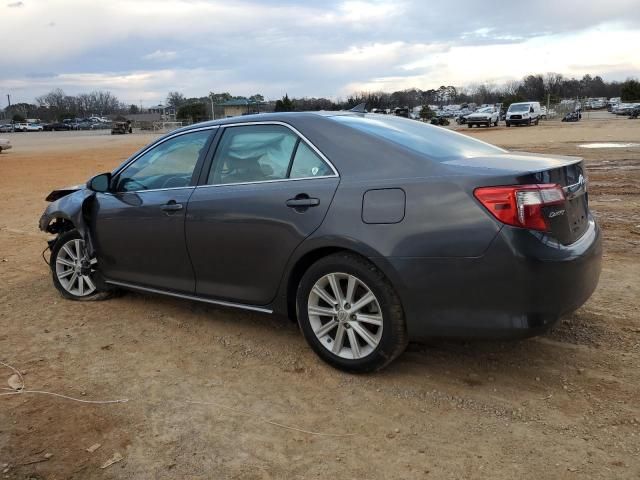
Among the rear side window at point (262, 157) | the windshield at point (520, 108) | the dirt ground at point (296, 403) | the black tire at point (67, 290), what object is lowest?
the dirt ground at point (296, 403)

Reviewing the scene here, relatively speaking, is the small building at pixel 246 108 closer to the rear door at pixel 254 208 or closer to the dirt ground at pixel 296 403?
the rear door at pixel 254 208

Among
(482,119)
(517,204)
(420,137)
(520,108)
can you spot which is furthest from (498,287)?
(520,108)

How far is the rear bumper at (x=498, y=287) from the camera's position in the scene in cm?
311

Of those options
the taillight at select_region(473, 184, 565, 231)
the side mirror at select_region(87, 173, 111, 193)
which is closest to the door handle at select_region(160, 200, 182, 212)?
the side mirror at select_region(87, 173, 111, 193)

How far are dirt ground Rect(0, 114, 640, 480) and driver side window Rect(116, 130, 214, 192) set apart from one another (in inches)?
45.4

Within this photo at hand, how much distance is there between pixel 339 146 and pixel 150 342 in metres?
2.13

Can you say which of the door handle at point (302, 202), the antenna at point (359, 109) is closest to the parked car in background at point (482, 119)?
the antenna at point (359, 109)

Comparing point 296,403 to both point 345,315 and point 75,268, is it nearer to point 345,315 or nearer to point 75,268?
point 345,315

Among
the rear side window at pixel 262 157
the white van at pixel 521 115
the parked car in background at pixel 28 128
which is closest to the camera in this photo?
the rear side window at pixel 262 157

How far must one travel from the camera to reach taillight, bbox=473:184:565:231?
123 inches

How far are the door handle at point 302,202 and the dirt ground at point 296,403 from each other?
110cm

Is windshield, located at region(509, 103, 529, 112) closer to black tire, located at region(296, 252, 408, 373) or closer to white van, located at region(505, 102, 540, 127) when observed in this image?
white van, located at region(505, 102, 540, 127)

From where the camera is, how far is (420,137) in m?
4.00

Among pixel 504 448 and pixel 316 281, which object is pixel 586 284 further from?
pixel 316 281
